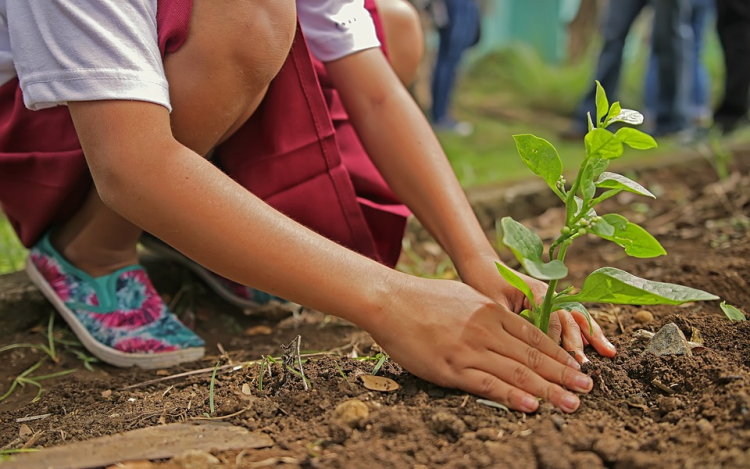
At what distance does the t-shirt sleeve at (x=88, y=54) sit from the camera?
1.17 meters

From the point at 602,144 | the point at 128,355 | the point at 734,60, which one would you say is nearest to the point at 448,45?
the point at 734,60

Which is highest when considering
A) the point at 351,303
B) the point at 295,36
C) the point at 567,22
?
the point at 295,36

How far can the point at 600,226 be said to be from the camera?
3.72 feet

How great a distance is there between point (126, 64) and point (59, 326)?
0.95 metres

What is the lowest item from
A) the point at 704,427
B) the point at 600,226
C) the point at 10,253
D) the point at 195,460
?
the point at 10,253

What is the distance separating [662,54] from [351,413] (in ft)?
12.8

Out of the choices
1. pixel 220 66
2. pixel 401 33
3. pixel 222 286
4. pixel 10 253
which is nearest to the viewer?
pixel 220 66

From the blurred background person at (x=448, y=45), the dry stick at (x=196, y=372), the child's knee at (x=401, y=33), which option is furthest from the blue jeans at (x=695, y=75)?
the dry stick at (x=196, y=372)

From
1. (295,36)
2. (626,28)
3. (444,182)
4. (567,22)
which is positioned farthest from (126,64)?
(567,22)

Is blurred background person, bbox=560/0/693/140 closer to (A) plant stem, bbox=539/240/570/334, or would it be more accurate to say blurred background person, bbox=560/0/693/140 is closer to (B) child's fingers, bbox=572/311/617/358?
(B) child's fingers, bbox=572/311/617/358

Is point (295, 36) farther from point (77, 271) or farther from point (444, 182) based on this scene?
point (77, 271)

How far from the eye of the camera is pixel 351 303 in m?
1.17

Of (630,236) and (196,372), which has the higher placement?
(630,236)

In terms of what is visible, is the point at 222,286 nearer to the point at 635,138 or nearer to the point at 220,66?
the point at 220,66
